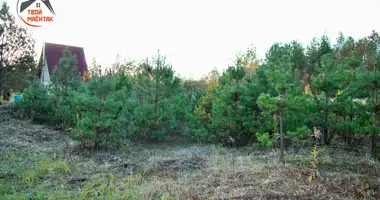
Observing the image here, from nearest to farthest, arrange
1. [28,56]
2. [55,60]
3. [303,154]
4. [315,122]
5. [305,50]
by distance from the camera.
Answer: [303,154]
[315,122]
[28,56]
[305,50]
[55,60]

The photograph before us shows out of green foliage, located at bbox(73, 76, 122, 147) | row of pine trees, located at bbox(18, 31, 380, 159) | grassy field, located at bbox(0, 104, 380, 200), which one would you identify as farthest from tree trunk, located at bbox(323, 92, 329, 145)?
green foliage, located at bbox(73, 76, 122, 147)

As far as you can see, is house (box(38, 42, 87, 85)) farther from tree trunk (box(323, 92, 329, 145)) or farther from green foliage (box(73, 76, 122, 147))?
tree trunk (box(323, 92, 329, 145))

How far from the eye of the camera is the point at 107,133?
22.7ft

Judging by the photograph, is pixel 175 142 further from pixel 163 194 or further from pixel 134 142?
pixel 163 194

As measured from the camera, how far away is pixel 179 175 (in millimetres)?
4762

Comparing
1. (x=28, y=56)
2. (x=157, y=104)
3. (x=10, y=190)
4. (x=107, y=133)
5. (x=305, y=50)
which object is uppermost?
(x=305, y=50)

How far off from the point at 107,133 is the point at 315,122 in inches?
195

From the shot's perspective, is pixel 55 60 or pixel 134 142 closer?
pixel 134 142

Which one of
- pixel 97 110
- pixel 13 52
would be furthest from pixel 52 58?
pixel 97 110

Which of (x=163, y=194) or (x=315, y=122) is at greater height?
(x=315, y=122)

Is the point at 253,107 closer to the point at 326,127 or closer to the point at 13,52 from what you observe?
the point at 326,127

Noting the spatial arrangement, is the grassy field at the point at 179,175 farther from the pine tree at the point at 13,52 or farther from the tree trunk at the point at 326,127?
the pine tree at the point at 13,52

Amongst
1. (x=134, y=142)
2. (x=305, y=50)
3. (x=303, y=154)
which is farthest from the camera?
(x=305, y=50)

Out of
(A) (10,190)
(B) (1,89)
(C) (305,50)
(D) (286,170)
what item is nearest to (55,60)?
(B) (1,89)
